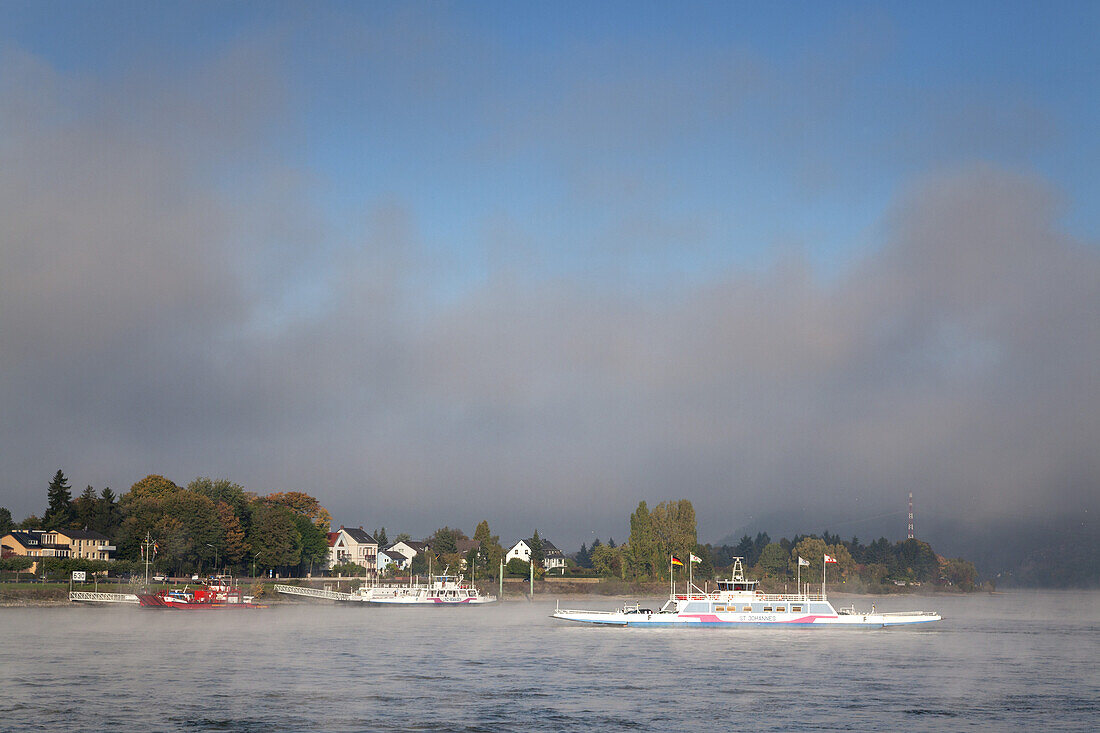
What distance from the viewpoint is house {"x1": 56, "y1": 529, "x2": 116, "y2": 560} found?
627 ft

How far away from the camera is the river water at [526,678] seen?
172 ft

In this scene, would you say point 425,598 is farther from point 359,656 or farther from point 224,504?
point 359,656

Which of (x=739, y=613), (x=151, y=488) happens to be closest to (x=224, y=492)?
(x=151, y=488)

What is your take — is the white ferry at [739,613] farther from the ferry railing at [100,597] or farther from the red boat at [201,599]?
the ferry railing at [100,597]

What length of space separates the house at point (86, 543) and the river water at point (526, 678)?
250ft

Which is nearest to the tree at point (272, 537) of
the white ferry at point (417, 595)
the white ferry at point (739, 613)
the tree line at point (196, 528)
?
the tree line at point (196, 528)

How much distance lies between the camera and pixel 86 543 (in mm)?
192500

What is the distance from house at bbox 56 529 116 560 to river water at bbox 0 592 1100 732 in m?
76.3

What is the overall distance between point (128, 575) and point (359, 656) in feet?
345

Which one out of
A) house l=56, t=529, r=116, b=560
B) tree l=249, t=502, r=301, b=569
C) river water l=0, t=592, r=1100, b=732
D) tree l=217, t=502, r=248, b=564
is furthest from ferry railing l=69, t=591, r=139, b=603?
house l=56, t=529, r=116, b=560

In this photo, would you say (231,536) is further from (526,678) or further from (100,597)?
(526,678)

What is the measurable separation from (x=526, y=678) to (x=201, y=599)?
309 feet

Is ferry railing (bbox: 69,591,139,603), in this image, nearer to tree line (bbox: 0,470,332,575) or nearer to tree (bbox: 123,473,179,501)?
tree line (bbox: 0,470,332,575)

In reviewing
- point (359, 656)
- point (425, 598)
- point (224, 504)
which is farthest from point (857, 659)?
point (224, 504)
